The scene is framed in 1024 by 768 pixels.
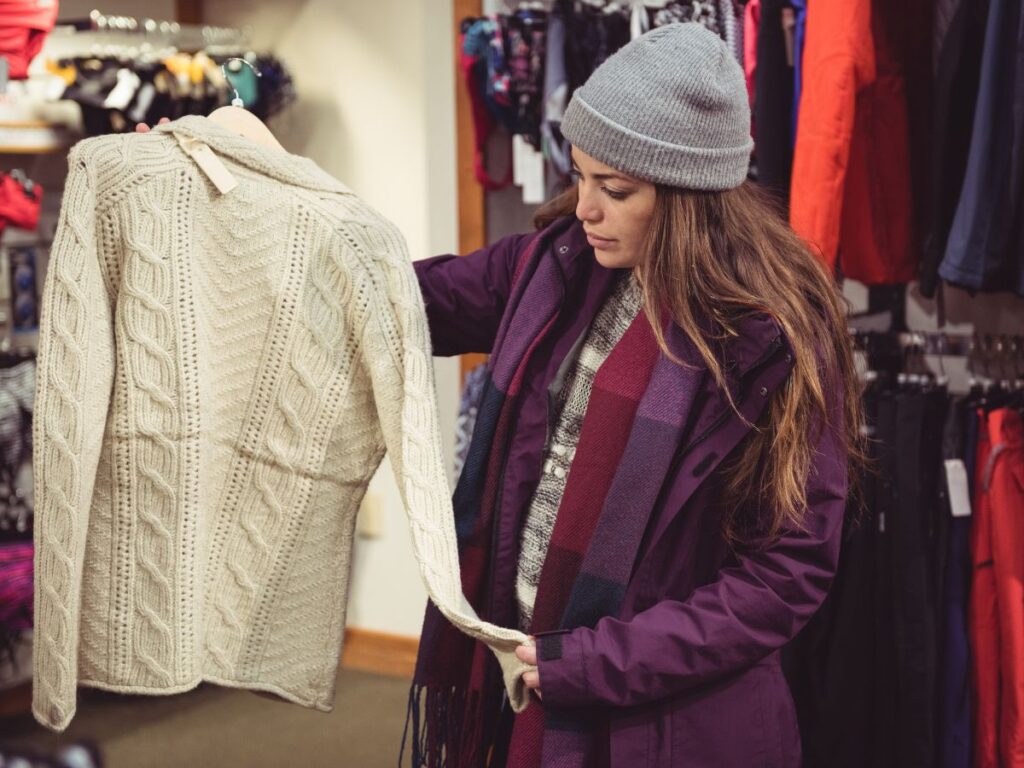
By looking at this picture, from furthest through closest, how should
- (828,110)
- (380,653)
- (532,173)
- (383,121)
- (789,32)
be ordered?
1. (380,653)
2. (383,121)
3. (532,173)
4. (789,32)
5. (828,110)

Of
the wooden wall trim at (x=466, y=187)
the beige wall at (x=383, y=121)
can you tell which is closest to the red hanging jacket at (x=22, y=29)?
the beige wall at (x=383, y=121)

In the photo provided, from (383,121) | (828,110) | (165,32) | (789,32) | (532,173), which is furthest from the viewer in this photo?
(383,121)

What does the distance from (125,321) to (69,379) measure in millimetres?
110

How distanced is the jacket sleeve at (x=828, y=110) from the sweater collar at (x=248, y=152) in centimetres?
129

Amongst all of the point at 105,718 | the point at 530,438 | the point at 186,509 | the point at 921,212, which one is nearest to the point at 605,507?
the point at 530,438

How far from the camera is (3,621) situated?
295 centimetres

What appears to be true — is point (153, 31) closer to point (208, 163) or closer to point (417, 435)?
point (208, 163)

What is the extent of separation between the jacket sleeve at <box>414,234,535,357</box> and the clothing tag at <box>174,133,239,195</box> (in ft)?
1.15

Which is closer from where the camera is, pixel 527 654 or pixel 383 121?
pixel 527 654

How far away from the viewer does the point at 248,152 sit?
1.58 m

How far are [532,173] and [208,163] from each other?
173cm

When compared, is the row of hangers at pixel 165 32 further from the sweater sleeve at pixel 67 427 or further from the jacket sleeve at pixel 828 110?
the sweater sleeve at pixel 67 427

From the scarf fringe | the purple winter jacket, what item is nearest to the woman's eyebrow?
the purple winter jacket

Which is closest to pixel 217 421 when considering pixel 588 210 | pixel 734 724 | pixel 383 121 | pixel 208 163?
pixel 208 163
